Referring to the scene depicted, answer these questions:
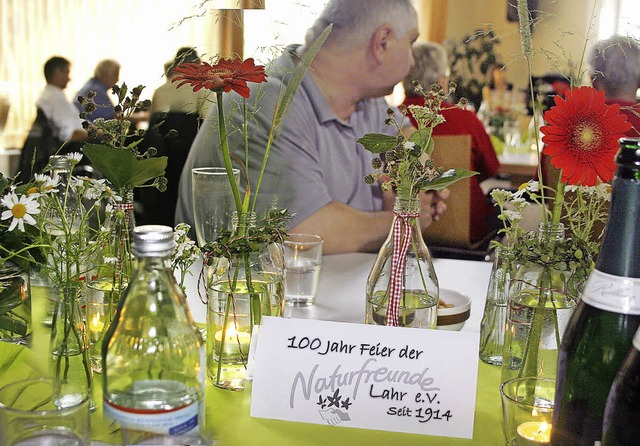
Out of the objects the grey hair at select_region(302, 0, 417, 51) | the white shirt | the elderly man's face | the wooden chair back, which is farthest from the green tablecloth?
the elderly man's face

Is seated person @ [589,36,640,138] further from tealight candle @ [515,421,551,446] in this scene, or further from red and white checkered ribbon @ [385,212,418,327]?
tealight candle @ [515,421,551,446]

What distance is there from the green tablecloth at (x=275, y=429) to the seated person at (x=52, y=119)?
99.8 inches

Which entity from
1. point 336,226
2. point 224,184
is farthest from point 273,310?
point 336,226

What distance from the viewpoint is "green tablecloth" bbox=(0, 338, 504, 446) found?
0.74m

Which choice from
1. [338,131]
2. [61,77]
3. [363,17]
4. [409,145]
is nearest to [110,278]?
[409,145]

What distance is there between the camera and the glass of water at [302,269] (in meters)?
1.17

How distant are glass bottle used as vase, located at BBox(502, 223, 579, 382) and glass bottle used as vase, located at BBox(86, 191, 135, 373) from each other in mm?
457

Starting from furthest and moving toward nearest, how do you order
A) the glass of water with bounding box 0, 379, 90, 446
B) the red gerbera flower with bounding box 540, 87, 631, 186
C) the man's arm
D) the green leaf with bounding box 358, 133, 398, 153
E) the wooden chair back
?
the wooden chair back
the man's arm
the green leaf with bounding box 358, 133, 398, 153
the red gerbera flower with bounding box 540, 87, 631, 186
the glass of water with bounding box 0, 379, 90, 446

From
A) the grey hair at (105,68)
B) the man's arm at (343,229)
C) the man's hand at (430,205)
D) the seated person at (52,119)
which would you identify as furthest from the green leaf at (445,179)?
the grey hair at (105,68)

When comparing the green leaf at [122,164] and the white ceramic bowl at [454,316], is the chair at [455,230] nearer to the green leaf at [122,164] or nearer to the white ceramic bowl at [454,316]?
the white ceramic bowl at [454,316]

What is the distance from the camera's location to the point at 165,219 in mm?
3139

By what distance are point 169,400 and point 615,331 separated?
416 millimetres

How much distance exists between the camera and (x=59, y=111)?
327 centimetres

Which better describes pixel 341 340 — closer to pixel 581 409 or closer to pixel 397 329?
pixel 397 329
